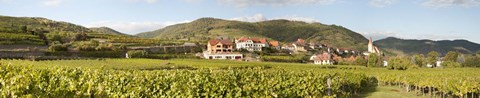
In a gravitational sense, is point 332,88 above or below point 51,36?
below

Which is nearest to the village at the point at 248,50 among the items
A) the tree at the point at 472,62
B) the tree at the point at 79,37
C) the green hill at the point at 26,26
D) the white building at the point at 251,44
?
the white building at the point at 251,44

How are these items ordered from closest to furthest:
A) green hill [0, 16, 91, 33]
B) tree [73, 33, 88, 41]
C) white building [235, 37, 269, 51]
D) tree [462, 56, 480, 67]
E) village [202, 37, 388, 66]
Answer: tree [73, 33, 88, 41] → green hill [0, 16, 91, 33] → village [202, 37, 388, 66] → tree [462, 56, 480, 67] → white building [235, 37, 269, 51]

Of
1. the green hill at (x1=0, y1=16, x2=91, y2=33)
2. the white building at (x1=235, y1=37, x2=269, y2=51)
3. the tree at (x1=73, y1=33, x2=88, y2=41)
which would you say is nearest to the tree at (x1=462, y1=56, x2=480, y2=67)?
the white building at (x1=235, y1=37, x2=269, y2=51)

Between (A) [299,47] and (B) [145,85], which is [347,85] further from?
(A) [299,47]

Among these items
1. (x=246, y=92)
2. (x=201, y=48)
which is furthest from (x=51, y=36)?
(x=246, y=92)

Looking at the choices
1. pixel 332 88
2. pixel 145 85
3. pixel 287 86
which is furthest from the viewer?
pixel 332 88

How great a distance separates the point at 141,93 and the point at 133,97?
3.00ft

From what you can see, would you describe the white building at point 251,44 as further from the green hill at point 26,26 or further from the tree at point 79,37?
the green hill at point 26,26

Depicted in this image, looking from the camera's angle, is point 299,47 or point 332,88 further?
point 299,47

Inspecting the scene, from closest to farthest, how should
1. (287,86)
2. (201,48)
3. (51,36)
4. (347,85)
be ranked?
(287,86), (347,85), (51,36), (201,48)

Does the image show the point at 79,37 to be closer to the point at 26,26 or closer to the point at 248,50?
the point at 26,26

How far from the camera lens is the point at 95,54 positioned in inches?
3071

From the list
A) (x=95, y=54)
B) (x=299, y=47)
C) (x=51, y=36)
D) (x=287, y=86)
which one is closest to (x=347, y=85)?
(x=287, y=86)

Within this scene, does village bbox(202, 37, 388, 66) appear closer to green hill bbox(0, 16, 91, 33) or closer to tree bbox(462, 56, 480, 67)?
tree bbox(462, 56, 480, 67)
